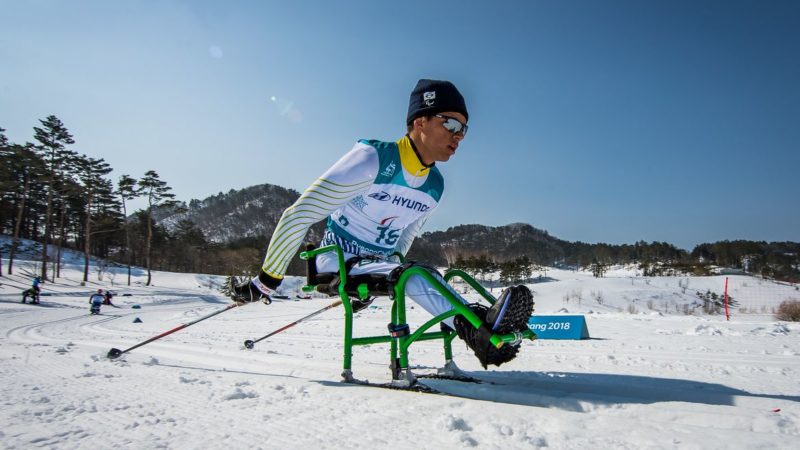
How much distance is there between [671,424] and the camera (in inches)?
→ 67.6

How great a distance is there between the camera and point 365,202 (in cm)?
322

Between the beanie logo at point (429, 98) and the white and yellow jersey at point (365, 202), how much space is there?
12.8 inches

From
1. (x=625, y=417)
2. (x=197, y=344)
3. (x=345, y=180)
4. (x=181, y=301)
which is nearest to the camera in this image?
(x=625, y=417)

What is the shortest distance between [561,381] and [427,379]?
3.15 ft

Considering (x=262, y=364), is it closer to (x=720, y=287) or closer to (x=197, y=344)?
(x=197, y=344)

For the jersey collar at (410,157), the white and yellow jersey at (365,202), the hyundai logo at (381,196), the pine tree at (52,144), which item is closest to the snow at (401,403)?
the white and yellow jersey at (365,202)

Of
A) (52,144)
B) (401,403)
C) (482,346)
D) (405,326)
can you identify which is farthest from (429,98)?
(52,144)

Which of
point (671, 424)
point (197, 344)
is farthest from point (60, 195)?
point (671, 424)

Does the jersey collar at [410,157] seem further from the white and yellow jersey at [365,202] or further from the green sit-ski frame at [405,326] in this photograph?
the green sit-ski frame at [405,326]

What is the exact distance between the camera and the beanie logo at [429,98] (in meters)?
3.10

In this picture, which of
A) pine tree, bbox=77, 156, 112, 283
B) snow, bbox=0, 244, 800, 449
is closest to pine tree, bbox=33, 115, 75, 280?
pine tree, bbox=77, 156, 112, 283

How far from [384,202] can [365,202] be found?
0.50 feet

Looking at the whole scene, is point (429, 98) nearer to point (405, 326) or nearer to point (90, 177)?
point (405, 326)

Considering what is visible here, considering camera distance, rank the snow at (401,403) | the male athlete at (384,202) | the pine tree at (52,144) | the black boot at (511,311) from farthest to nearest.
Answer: the pine tree at (52,144)
the male athlete at (384,202)
the black boot at (511,311)
the snow at (401,403)
